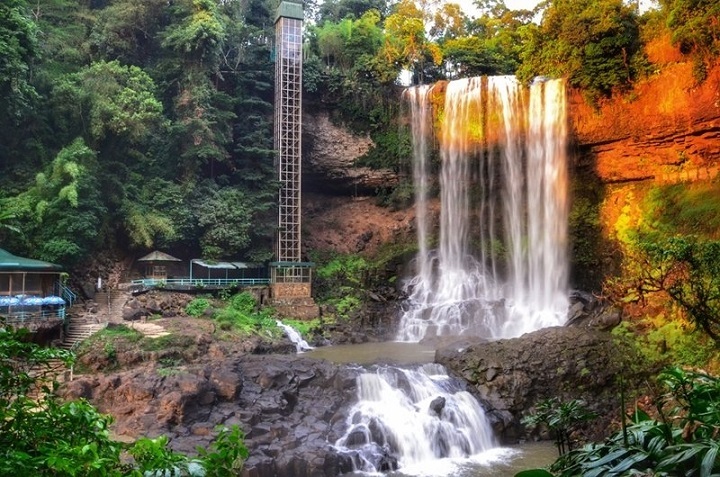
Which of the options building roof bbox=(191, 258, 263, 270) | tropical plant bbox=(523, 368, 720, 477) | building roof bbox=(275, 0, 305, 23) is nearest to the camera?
tropical plant bbox=(523, 368, 720, 477)

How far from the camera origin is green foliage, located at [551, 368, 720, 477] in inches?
72.1

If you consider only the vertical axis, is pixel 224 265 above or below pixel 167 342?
above

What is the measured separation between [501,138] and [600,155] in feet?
13.9

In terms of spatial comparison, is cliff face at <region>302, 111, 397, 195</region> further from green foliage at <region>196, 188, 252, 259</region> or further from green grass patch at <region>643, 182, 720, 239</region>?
green grass patch at <region>643, 182, 720, 239</region>

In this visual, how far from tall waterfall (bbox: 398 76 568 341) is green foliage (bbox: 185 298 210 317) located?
7585mm

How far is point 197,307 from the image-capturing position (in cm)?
2023

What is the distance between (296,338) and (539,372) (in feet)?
29.1

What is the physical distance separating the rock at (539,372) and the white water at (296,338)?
18.8ft

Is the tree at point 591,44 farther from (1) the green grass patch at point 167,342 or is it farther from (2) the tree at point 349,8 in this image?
(1) the green grass patch at point 167,342

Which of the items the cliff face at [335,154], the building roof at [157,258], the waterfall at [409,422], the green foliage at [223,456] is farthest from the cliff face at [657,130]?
the green foliage at [223,456]

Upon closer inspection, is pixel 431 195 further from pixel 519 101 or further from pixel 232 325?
pixel 232 325

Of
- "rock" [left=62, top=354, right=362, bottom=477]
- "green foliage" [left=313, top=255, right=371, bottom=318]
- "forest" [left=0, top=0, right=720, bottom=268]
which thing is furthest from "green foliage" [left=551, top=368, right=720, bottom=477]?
"green foliage" [left=313, top=255, right=371, bottom=318]

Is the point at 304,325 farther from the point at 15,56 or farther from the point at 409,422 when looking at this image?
the point at 15,56

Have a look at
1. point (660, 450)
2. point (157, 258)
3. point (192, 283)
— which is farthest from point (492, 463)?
point (157, 258)
